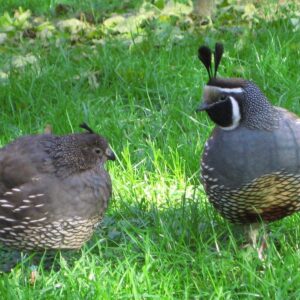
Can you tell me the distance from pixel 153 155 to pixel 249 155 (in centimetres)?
114

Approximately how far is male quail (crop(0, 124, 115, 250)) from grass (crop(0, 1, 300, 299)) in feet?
0.44

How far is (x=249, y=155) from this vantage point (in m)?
3.53

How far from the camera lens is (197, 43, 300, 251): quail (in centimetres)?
352

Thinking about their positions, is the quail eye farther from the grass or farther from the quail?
the quail

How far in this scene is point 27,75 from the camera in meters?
5.62

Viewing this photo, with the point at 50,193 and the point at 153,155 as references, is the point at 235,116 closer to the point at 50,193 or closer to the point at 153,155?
the point at 50,193

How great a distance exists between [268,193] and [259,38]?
Result: 259 centimetres

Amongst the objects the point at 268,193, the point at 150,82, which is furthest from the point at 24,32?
the point at 268,193

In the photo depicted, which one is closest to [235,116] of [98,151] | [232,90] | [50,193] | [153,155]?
[232,90]

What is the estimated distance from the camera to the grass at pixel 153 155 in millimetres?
3305

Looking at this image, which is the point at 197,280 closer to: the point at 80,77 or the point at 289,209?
the point at 289,209

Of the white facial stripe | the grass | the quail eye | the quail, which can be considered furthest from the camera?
the quail eye

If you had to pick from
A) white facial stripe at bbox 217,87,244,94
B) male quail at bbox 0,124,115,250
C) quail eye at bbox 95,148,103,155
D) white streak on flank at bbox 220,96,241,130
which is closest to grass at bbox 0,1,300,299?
male quail at bbox 0,124,115,250

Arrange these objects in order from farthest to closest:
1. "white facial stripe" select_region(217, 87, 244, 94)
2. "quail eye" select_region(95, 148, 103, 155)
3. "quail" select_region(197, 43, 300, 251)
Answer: "quail eye" select_region(95, 148, 103, 155) < "white facial stripe" select_region(217, 87, 244, 94) < "quail" select_region(197, 43, 300, 251)
